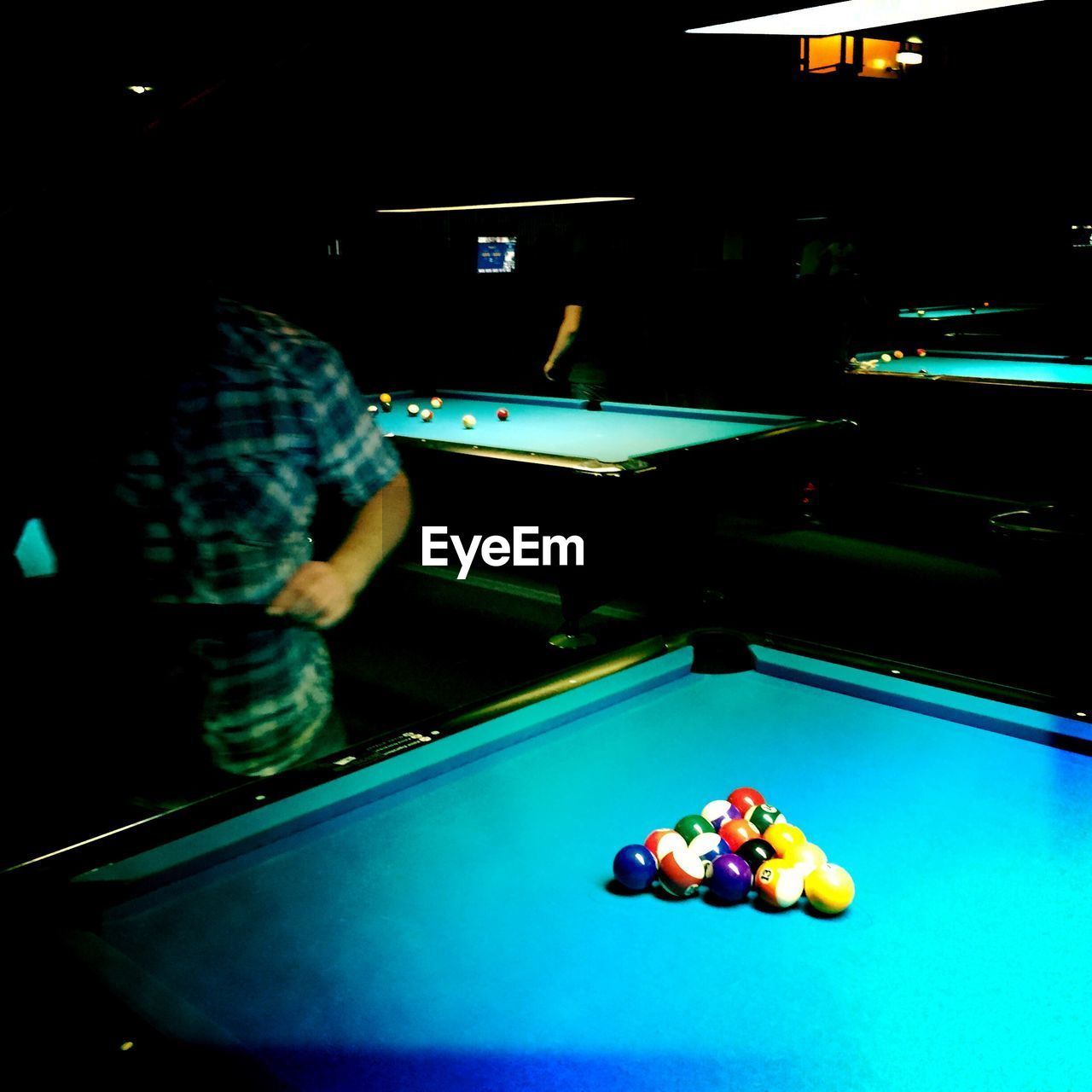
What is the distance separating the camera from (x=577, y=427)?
464 cm

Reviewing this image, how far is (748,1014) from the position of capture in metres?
0.94

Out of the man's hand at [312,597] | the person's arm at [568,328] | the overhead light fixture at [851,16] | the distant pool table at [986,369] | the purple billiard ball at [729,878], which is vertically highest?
the overhead light fixture at [851,16]

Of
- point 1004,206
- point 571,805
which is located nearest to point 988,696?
point 571,805

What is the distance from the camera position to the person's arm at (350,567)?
6.22ft

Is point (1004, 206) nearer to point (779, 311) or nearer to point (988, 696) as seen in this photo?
point (779, 311)

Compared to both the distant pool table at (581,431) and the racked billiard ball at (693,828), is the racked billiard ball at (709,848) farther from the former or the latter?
the distant pool table at (581,431)

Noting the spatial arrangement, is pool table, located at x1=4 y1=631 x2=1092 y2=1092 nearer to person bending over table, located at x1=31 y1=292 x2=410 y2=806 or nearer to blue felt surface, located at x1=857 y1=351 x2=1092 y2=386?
person bending over table, located at x1=31 y1=292 x2=410 y2=806

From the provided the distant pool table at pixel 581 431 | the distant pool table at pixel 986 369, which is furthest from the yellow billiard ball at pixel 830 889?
the distant pool table at pixel 986 369

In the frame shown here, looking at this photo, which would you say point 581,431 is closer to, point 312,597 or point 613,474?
point 613,474

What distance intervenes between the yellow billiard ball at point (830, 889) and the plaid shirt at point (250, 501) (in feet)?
3.83

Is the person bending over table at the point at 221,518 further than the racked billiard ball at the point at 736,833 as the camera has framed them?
Yes

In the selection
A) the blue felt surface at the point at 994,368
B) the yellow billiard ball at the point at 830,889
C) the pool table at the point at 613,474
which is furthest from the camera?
the blue felt surface at the point at 994,368

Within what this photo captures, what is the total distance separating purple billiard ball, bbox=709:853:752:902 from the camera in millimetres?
1135

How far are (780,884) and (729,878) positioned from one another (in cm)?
6
